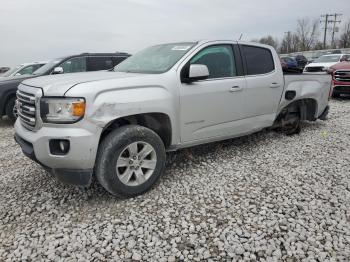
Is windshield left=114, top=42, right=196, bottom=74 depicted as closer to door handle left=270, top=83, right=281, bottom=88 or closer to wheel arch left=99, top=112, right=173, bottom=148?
wheel arch left=99, top=112, right=173, bottom=148

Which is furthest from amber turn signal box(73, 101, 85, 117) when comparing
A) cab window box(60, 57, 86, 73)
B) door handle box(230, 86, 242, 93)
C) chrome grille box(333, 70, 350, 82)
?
chrome grille box(333, 70, 350, 82)

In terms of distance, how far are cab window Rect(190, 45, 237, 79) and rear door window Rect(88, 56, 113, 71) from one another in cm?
505

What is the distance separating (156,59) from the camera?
13.5 feet

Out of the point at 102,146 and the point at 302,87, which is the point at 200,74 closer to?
the point at 102,146

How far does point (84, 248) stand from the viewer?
2553mm

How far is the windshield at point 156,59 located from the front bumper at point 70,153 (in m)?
1.28

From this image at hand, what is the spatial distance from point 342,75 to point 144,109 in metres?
8.97

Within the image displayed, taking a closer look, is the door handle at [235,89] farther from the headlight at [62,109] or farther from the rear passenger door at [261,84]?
the headlight at [62,109]

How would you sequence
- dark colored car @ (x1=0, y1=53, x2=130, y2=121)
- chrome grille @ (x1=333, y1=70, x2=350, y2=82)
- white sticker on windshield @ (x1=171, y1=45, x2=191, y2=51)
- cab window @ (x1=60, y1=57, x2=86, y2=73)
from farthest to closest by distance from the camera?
chrome grille @ (x1=333, y1=70, x2=350, y2=82) → cab window @ (x1=60, y1=57, x2=86, y2=73) → dark colored car @ (x1=0, y1=53, x2=130, y2=121) → white sticker on windshield @ (x1=171, y1=45, x2=191, y2=51)

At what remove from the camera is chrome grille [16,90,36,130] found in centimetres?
307

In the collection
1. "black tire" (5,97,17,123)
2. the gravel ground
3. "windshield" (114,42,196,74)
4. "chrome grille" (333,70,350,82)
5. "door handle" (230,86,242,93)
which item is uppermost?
"windshield" (114,42,196,74)

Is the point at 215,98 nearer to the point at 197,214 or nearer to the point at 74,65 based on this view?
the point at 197,214

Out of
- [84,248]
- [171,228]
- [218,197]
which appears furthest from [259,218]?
[84,248]

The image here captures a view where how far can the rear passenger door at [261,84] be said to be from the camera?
446cm
